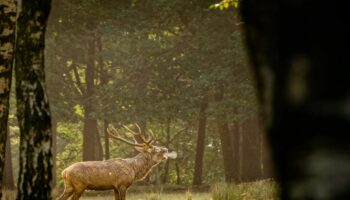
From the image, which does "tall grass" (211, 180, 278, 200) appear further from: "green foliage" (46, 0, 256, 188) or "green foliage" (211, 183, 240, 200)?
"green foliage" (46, 0, 256, 188)

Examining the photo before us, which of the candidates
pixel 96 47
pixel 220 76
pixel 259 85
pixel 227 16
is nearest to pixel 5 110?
pixel 259 85

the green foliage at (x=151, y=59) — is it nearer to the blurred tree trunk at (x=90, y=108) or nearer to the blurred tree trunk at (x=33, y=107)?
the blurred tree trunk at (x=90, y=108)

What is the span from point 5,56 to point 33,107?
157 centimetres

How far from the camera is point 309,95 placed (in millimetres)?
1127

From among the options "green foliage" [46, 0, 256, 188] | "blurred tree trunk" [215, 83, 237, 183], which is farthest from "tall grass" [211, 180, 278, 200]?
"blurred tree trunk" [215, 83, 237, 183]

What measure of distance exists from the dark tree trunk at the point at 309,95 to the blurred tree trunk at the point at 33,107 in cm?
532

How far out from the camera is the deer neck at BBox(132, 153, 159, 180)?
51.2 ft

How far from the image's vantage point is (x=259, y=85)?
1.34 meters

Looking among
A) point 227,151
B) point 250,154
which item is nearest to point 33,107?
point 250,154

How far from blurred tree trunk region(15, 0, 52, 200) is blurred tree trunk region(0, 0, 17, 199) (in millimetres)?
1089

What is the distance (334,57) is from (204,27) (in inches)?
1043

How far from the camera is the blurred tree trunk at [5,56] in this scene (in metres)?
7.76

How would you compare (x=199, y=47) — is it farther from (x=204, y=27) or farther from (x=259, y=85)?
(x=259, y=85)

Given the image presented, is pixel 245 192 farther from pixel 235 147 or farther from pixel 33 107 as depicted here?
pixel 235 147
